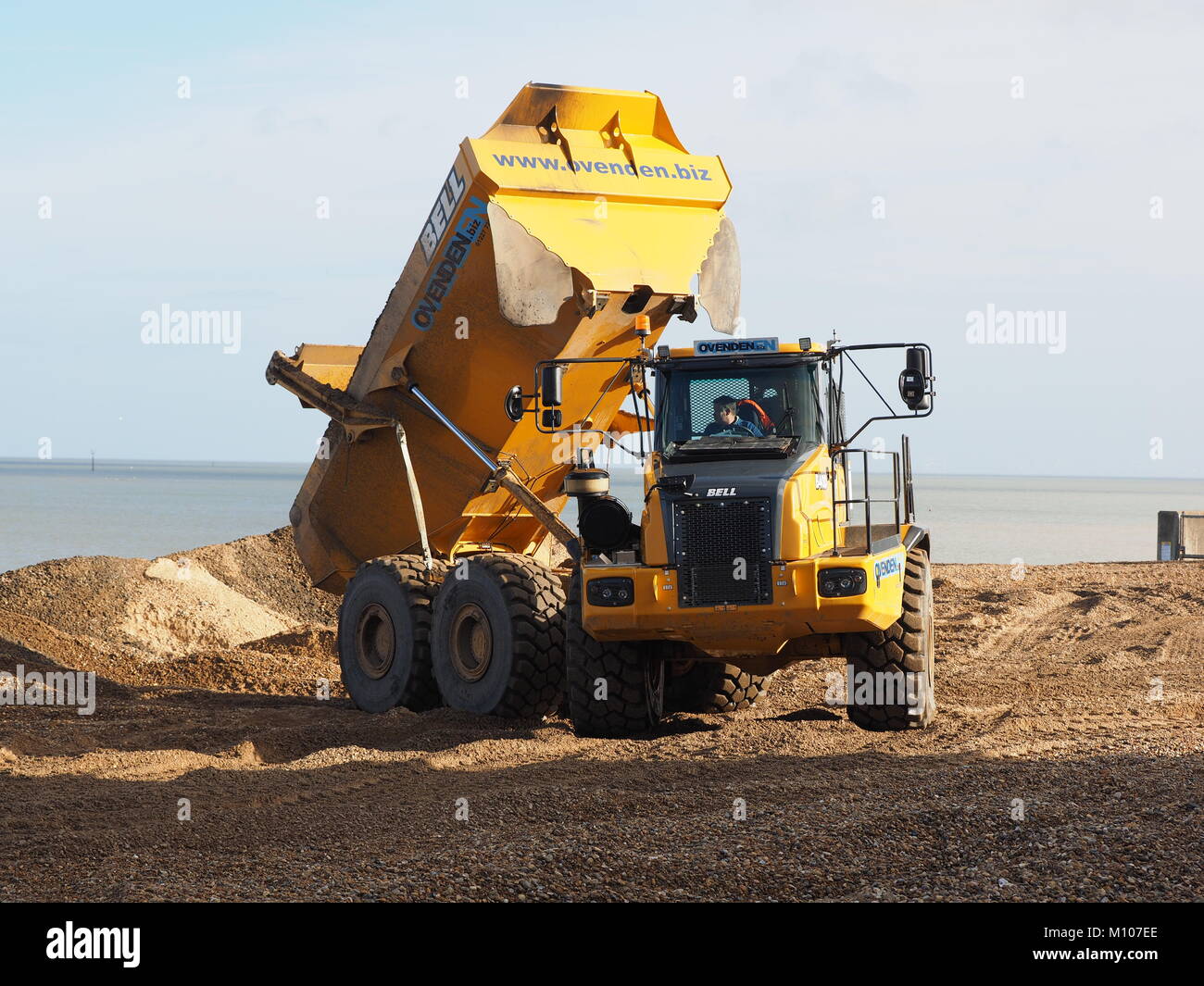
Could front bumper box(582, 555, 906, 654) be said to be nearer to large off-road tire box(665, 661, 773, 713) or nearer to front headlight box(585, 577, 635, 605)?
front headlight box(585, 577, 635, 605)

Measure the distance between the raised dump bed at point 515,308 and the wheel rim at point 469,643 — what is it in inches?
38.8

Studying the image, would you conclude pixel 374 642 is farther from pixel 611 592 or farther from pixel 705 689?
pixel 611 592

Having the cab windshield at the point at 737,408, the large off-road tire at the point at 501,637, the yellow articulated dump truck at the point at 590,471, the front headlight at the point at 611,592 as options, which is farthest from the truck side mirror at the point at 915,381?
the large off-road tire at the point at 501,637

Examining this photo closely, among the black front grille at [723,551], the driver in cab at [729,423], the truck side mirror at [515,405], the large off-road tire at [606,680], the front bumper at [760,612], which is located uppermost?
the truck side mirror at [515,405]

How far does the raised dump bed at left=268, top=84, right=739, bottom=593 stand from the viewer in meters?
11.4

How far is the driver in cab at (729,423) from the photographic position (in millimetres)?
10398

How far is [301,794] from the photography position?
356 inches

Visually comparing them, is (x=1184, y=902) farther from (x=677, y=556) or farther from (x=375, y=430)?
(x=375, y=430)

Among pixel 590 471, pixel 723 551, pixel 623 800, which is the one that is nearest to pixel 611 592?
pixel 723 551

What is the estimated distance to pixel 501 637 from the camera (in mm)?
11539

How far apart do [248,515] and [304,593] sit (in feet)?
133

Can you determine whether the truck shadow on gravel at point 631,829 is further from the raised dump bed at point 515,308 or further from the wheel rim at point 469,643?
the raised dump bed at point 515,308
